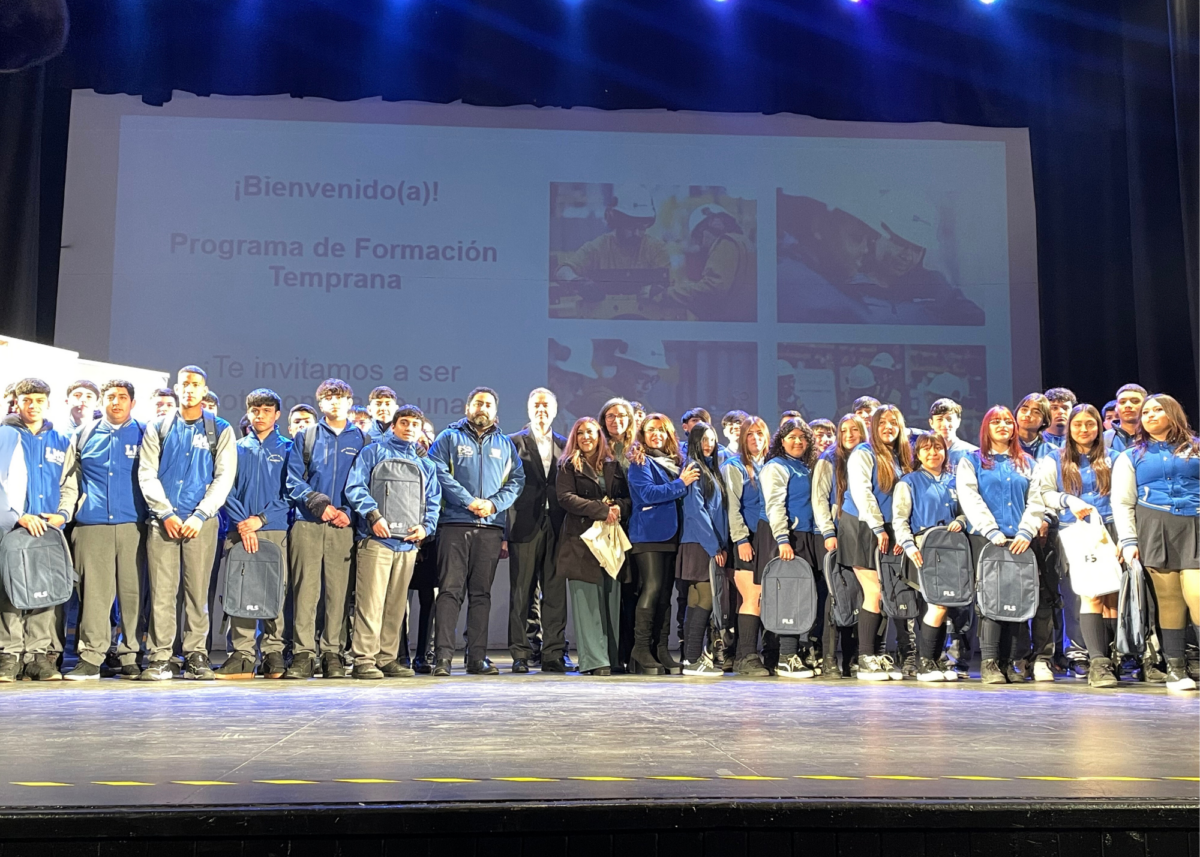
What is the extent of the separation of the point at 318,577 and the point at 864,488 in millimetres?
2920

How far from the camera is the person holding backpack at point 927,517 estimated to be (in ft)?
19.7

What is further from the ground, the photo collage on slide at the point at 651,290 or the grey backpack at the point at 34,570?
the photo collage on slide at the point at 651,290

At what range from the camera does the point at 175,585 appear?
591 cm

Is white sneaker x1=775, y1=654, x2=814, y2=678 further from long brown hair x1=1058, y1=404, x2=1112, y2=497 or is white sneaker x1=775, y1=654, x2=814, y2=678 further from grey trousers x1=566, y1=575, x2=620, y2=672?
long brown hair x1=1058, y1=404, x2=1112, y2=497

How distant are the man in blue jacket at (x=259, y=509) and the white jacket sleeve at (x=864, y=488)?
2.99 metres

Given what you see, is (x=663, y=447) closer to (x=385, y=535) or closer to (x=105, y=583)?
(x=385, y=535)

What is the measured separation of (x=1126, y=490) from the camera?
18.9 feet

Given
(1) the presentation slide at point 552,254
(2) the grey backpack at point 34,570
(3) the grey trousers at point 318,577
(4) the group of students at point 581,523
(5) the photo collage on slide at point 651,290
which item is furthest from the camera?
(5) the photo collage on slide at point 651,290

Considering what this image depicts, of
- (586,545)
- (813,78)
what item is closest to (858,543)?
(586,545)

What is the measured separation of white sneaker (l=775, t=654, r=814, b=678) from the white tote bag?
1.45m

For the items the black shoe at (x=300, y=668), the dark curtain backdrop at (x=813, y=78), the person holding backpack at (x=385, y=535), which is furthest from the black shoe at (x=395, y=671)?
the dark curtain backdrop at (x=813, y=78)

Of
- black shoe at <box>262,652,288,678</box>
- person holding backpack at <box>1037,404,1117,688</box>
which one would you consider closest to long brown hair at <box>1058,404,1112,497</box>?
person holding backpack at <box>1037,404,1117,688</box>

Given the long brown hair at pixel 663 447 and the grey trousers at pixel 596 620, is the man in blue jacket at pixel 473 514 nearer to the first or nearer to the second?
the grey trousers at pixel 596 620

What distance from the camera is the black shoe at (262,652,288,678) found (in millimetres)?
5961
